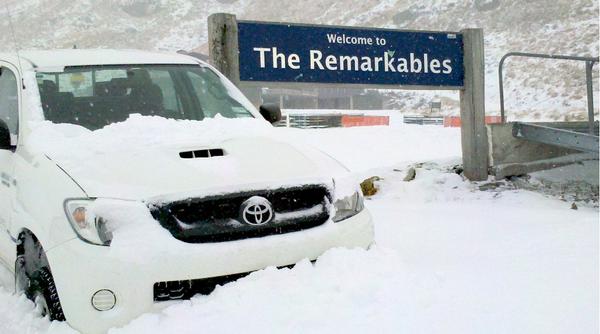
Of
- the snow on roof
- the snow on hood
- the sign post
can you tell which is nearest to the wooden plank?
the sign post

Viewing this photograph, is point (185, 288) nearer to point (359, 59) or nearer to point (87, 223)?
point (87, 223)

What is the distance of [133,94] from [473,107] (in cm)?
565

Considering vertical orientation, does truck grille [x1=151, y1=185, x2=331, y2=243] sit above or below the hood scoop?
below

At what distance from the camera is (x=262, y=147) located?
11.9ft

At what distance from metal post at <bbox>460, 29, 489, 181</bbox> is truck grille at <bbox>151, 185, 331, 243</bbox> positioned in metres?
5.64

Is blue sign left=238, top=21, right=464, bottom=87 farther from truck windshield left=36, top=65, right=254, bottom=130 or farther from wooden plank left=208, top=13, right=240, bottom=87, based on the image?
truck windshield left=36, top=65, right=254, bottom=130

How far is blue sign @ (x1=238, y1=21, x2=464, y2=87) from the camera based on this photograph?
25.2ft

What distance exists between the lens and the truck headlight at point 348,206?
3410 mm

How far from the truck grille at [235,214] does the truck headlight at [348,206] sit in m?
0.07

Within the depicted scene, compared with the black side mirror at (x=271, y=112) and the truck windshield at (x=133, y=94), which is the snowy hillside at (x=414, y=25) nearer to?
the black side mirror at (x=271, y=112)

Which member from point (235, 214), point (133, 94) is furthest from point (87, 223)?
point (133, 94)

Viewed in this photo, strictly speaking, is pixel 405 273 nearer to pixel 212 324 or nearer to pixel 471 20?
pixel 212 324

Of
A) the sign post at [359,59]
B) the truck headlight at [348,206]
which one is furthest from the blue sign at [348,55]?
the truck headlight at [348,206]

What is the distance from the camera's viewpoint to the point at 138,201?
2.96 metres
